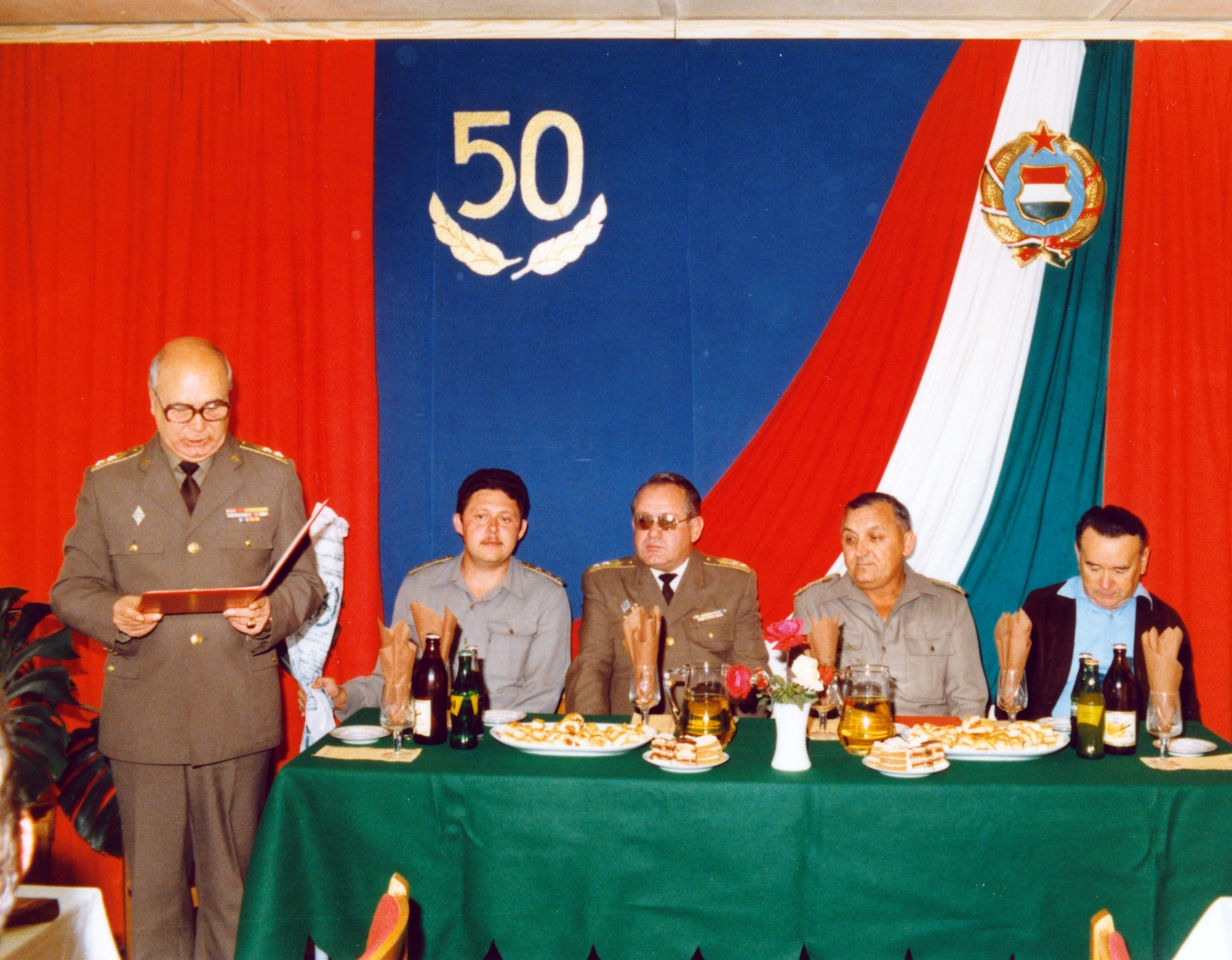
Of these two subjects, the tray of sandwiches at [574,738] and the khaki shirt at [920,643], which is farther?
the khaki shirt at [920,643]

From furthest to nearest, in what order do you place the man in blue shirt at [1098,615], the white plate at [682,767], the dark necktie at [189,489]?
the man in blue shirt at [1098,615]
the dark necktie at [189,489]
the white plate at [682,767]

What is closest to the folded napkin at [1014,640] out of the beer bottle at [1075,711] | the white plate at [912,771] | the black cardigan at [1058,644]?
the beer bottle at [1075,711]

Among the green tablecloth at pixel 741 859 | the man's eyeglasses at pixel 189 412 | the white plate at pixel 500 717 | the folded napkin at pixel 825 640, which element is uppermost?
the man's eyeglasses at pixel 189 412

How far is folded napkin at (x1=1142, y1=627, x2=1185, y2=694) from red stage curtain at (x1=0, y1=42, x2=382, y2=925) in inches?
106

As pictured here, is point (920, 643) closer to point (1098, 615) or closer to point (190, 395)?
point (1098, 615)

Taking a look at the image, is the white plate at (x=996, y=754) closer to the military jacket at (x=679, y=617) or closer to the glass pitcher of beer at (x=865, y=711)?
the glass pitcher of beer at (x=865, y=711)

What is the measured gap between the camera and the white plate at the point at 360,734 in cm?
247

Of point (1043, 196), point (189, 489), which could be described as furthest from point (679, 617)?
point (1043, 196)

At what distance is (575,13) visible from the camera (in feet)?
12.5

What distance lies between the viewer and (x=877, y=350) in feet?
12.5

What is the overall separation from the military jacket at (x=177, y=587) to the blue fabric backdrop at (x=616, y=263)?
104 cm

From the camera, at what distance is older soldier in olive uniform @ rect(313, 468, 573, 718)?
331 centimetres

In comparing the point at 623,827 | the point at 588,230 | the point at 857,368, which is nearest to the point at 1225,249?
the point at 857,368

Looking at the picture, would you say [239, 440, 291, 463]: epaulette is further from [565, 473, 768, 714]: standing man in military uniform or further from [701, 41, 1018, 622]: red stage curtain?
[701, 41, 1018, 622]: red stage curtain
